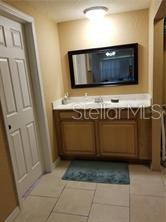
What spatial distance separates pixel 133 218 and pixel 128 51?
2.33 m

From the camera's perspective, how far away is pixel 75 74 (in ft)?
10.6

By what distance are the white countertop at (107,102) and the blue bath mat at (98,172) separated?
2.96 ft

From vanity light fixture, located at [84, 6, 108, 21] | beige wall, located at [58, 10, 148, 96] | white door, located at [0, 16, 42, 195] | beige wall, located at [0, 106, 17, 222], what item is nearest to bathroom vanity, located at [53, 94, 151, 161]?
beige wall, located at [58, 10, 148, 96]

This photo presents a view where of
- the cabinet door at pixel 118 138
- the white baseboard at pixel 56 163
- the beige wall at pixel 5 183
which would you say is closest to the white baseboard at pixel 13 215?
the beige wall at pixel 5 183

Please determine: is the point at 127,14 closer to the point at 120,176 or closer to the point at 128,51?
the point at 128,51

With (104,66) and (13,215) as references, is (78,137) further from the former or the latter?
(13,215)

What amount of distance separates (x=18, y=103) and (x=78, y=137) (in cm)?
114

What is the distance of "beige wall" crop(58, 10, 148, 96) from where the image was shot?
9.38 feet

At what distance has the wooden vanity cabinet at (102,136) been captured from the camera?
2.67 meters

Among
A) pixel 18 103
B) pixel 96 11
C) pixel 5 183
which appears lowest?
pixel 5 183

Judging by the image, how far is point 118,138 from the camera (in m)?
2.77

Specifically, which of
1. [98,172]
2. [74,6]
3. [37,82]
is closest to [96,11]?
[74,6]

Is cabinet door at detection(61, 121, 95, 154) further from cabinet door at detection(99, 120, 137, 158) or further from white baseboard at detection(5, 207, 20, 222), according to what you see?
white baseboard at detection(5, 207, 20, 222)

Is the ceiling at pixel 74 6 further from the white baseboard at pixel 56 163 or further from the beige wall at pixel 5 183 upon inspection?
the white baseboard at pixel 56 163
